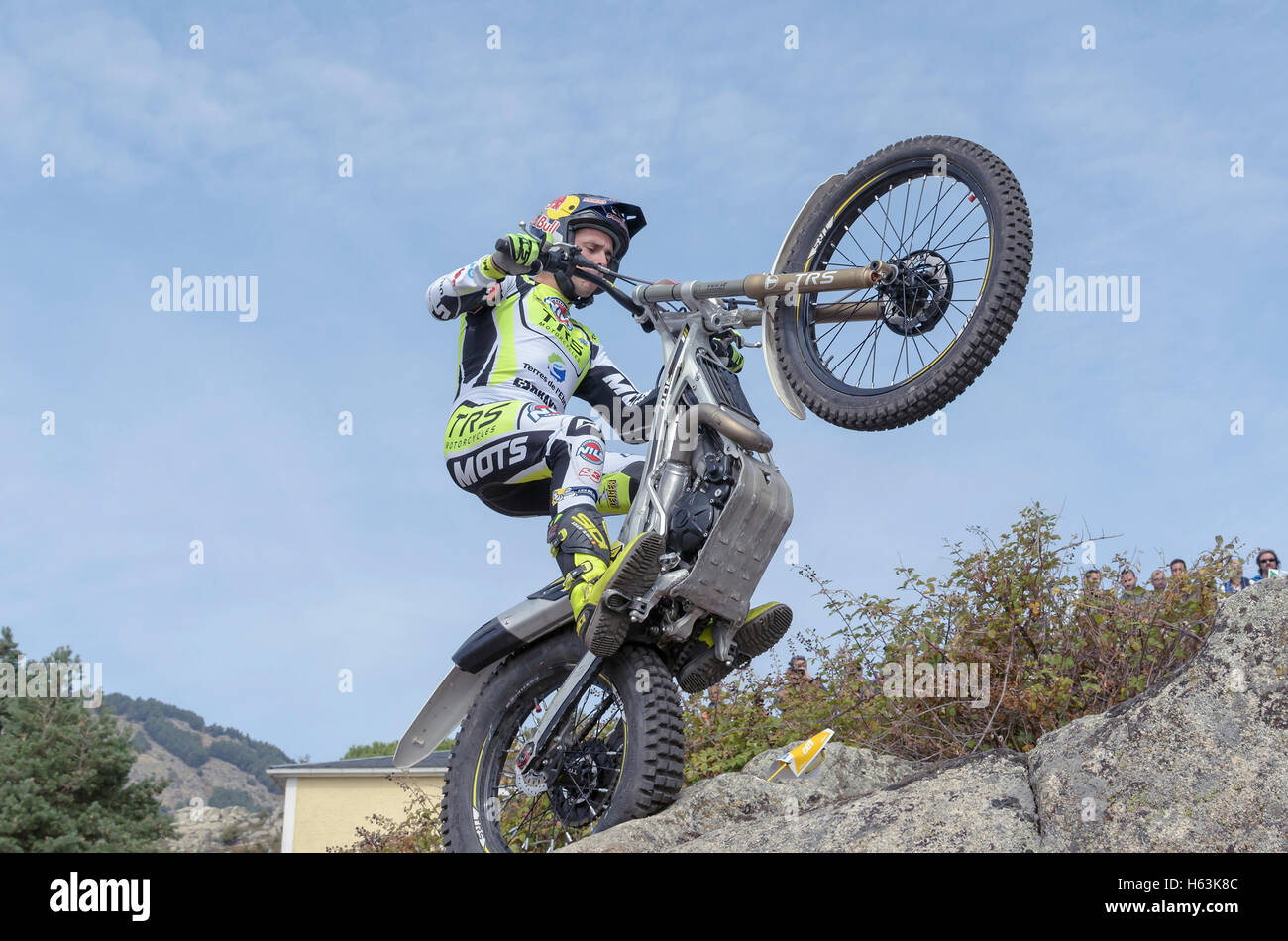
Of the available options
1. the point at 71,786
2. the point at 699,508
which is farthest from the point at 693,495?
the point at 71,786

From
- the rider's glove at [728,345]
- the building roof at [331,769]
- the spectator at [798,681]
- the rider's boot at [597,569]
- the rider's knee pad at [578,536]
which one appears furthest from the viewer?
the building roof at [331,769]

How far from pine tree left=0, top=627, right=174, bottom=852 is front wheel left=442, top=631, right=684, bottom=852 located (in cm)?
1847

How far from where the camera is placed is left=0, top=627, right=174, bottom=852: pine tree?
21.3 m

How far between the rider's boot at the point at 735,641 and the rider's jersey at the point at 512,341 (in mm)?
1212

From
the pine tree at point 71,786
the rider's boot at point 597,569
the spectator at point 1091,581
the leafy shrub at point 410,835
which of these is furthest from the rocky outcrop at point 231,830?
the spectator at point 1091,581

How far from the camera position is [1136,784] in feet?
12.8

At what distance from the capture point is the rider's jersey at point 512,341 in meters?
5.93

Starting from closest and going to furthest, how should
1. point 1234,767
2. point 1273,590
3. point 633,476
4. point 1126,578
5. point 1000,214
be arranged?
point 1234,767 < point 1273,590 < point 1000,214 < point 633,476 < point 1126,578

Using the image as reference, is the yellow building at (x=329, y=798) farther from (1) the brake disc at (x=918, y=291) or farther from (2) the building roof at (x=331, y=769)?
(1) the brake disc at (x=918, y=291)

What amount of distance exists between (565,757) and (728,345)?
2.12 m
